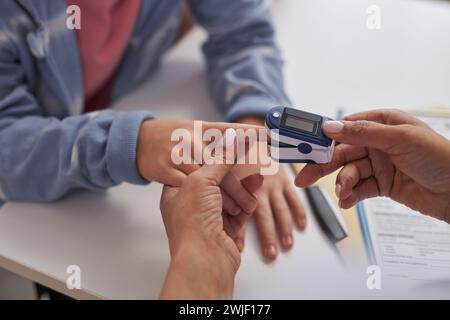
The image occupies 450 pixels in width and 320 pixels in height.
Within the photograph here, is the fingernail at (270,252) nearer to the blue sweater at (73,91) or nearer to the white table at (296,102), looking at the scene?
the white table at (296,102)

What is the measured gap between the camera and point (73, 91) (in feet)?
2.25

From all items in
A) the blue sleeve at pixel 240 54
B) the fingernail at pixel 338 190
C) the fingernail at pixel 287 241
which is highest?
the blue sleeve at pixel 240 54

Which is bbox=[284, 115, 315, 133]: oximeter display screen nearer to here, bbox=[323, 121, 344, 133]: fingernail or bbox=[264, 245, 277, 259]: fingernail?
bbox=[323, 121, 344, 133]: fingernail

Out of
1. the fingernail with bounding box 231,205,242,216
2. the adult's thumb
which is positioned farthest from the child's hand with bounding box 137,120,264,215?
the adult's thumb

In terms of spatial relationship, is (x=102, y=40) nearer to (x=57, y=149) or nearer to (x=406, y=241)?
(x=57, y=149)

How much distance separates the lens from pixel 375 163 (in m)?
0.55

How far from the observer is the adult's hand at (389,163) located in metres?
0.49

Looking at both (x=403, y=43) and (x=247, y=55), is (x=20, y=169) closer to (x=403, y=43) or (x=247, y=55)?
(x=247, y=55)

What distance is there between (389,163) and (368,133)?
0.08 metres

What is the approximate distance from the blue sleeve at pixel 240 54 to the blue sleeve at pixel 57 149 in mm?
199

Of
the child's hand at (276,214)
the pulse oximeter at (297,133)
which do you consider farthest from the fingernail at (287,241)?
the pulse oximeter at (297,133)

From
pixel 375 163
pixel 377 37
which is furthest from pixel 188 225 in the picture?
pixel 377 37

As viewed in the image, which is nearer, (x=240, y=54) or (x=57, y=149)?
(x=57, y=149)

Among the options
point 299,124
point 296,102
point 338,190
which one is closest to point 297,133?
point 299,124
